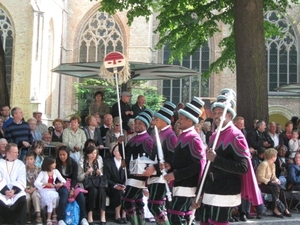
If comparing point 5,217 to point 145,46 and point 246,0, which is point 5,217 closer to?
point 246,0

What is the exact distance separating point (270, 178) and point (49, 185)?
4959 millimetres

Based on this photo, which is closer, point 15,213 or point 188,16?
point 15,213

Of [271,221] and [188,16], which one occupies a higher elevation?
[188,16]

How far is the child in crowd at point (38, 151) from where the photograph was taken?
1076 centimetres

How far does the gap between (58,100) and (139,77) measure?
762 inches

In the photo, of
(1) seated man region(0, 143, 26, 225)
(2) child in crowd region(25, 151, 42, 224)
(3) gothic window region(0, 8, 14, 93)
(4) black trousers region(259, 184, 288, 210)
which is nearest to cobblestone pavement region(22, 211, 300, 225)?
(4) black trousers region(259, 184, 288, 210)

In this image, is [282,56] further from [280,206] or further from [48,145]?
[48,145]

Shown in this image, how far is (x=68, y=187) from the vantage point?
10.2m

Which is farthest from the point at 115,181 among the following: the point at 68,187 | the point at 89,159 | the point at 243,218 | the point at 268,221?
the point at 268,221

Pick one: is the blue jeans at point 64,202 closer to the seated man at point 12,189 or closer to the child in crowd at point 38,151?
the seated man at point 12,189

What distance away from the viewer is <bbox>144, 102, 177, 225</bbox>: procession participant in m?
7.53

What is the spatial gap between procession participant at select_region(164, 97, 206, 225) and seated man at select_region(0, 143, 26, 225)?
3985 mm

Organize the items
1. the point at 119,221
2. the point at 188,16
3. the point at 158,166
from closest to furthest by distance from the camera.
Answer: the point at 158,166 → the point at 119,221 → the point at 188,16

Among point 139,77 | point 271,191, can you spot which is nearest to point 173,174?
point 271,191
